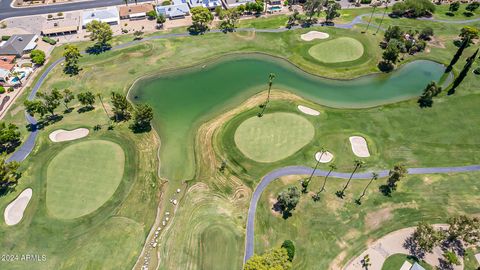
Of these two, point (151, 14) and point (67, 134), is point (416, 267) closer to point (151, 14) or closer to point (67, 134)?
point (67, 134)

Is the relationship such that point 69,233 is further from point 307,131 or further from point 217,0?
point 217,0

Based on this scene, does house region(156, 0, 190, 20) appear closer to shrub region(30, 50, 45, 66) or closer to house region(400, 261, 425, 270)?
shrub region(30, 50, 45, 66)

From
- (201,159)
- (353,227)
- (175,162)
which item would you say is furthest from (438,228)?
(175,162)

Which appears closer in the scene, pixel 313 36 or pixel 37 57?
pixel 37 57

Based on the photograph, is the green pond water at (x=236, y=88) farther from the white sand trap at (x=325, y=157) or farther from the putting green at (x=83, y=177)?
the white sand trap at (x=325, y=157)

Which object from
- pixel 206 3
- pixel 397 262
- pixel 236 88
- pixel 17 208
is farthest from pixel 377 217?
pixel 206 3

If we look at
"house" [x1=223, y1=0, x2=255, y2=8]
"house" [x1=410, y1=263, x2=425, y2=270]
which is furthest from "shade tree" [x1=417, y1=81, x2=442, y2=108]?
"house" [x1=223, y1=0, x2=255, y2=8]
